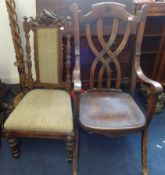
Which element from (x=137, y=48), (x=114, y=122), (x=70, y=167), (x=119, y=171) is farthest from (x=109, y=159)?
(x=137, y=48)

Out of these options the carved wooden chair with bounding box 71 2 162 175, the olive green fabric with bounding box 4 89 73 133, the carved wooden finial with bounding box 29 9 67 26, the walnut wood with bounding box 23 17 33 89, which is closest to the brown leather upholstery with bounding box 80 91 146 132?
the carved wooden chair with bounding box 71 2 162 175

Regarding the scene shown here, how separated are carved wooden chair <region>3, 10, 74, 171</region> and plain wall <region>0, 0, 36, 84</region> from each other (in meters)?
0.51

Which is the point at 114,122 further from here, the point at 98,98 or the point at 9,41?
the point at 9,41

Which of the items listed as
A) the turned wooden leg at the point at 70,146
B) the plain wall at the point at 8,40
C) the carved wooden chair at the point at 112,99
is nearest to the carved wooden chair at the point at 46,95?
the turned wooden leg at the point at 70,146

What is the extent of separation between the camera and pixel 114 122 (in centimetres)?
118

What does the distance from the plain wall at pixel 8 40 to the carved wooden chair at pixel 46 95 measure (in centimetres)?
51

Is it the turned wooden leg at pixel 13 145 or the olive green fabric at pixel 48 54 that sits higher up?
the olive green fabric at pixel 48 54

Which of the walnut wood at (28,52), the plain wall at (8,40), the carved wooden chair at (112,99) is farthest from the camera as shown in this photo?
the plain wall at (8,40)

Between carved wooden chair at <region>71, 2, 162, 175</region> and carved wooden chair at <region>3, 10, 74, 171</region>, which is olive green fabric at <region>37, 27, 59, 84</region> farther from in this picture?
carved wooden chair at <region>71, 2, 162, 175</region>

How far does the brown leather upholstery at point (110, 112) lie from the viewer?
3.80 feet

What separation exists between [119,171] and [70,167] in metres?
0.35

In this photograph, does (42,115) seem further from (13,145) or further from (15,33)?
(15,33)

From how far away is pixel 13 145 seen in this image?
1.35 meters

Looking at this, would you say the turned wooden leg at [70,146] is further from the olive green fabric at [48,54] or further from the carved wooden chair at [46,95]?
the olive green fabric at [48,54]
